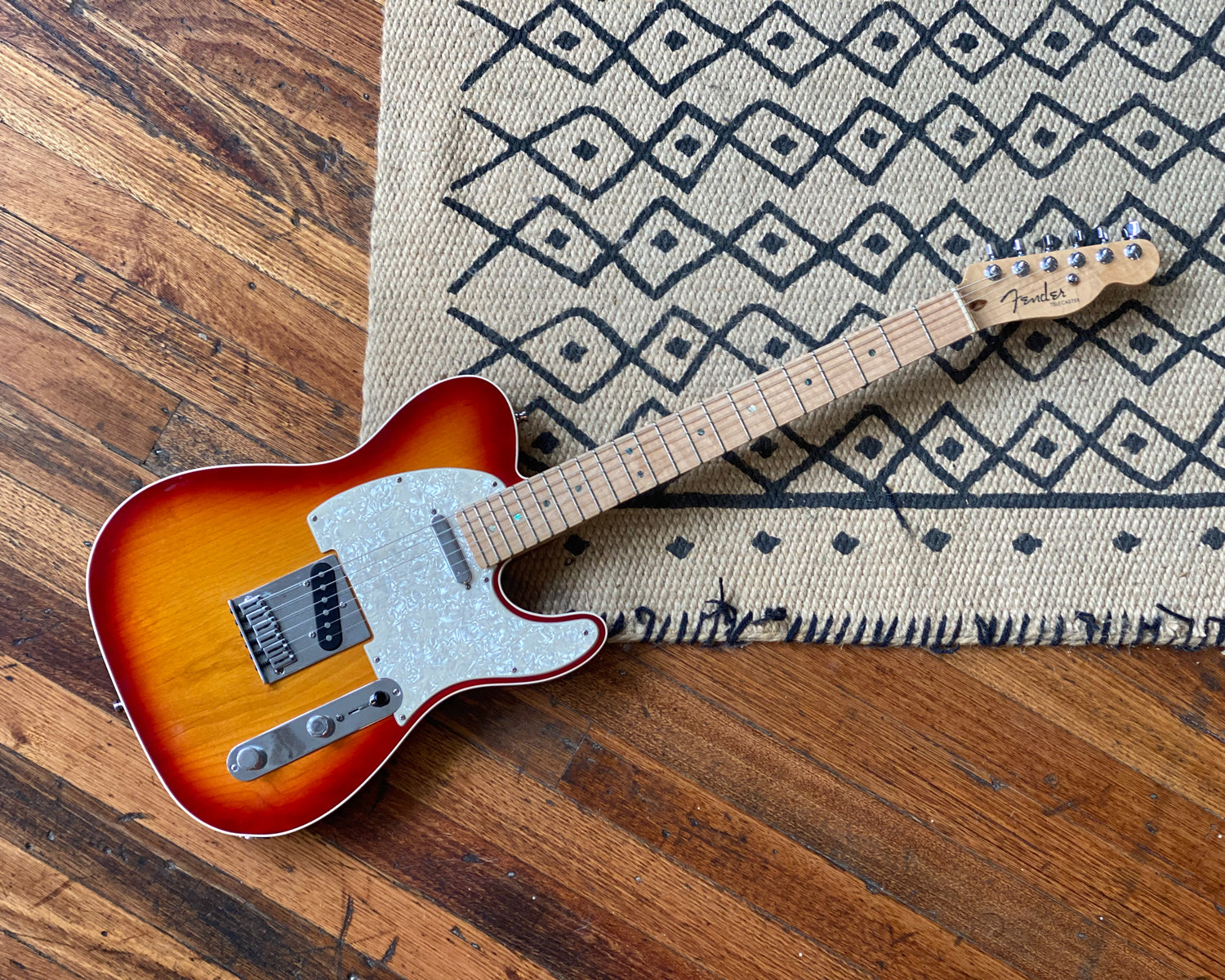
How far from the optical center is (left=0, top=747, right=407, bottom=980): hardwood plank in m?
0.97

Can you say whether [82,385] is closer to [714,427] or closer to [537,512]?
[537,512]

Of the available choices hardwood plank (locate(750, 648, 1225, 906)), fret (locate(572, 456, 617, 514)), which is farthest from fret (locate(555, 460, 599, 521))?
hardwood plank (locate(750, 648, 1225, 906))

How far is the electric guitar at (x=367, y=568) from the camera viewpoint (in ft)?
2.90

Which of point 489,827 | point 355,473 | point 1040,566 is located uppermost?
point 1040,566

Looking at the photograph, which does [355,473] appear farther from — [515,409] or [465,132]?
[465,132]

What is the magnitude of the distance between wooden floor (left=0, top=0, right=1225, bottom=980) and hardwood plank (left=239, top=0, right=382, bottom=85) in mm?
220

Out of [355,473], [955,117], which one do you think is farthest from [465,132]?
[955,117]

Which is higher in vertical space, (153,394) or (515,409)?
(515,409)

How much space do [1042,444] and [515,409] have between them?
64 centimetres

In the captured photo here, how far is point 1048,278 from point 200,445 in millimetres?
999

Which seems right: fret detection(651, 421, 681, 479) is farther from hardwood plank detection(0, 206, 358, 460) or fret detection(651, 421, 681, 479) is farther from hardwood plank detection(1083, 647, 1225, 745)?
hardwood plank detection(1083, 647, 1225, 745)

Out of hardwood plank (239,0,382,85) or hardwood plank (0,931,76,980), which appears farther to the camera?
hardwood plank (239,0,382,85)

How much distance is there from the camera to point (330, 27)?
1103 mm

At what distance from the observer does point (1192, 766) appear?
1.02 m
